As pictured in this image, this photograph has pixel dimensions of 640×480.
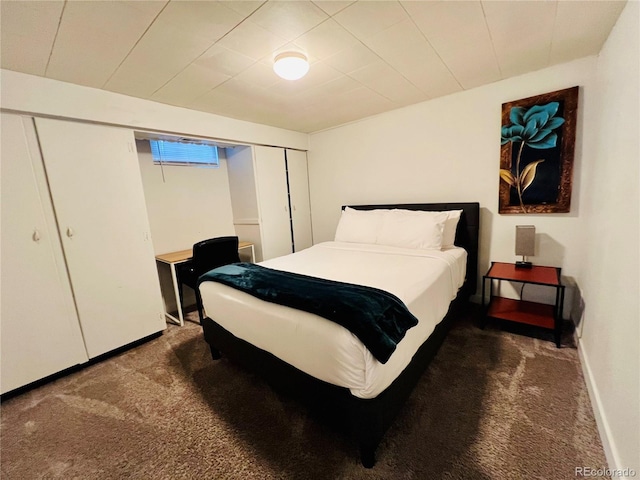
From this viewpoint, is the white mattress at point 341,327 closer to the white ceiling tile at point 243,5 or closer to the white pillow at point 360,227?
the white pillow at point 360,227

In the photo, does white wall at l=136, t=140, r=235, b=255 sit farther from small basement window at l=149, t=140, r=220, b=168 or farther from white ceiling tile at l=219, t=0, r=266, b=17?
white ceiling tile at l=219, t=0, r=266, b=17

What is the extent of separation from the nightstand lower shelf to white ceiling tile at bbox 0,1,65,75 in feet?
11.8

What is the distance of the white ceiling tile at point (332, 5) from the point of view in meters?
1.34

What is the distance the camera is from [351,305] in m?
1.22

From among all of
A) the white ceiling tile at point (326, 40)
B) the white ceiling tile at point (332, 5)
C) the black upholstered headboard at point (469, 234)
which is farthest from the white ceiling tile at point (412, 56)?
the black upholstered headboard at point (469, 234)

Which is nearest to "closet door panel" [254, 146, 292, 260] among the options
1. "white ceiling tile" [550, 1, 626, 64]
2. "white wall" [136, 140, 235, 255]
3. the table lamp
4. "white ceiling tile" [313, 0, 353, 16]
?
"white wall" [136, 140, 235, 255]

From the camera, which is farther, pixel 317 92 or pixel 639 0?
pixel 317 92

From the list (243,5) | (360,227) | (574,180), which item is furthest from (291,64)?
(574,180)

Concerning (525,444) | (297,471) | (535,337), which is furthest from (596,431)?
(297,471)

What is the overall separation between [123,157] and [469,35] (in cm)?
290

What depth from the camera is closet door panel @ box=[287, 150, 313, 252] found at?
395 cm

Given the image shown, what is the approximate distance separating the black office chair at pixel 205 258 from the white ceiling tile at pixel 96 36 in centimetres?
149

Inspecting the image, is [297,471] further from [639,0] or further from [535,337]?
[639,0]

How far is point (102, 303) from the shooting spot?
7.38 feet
